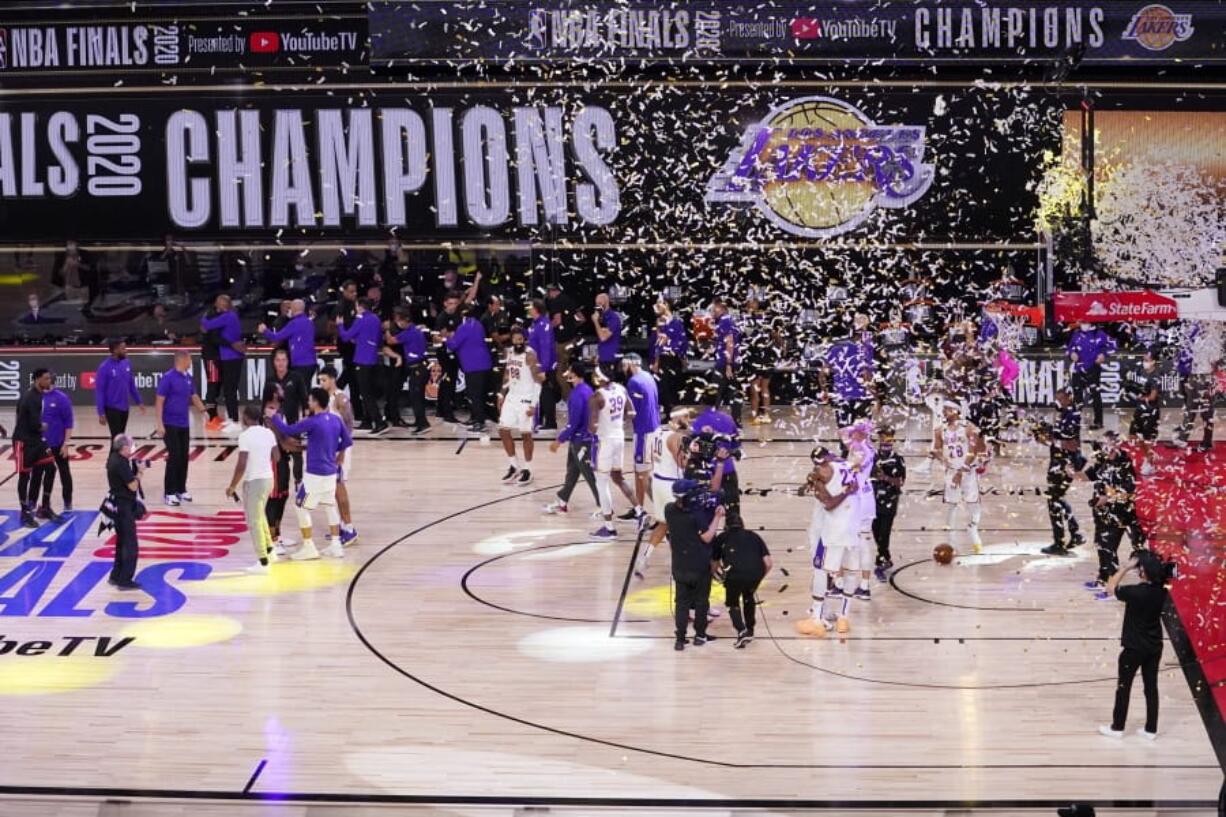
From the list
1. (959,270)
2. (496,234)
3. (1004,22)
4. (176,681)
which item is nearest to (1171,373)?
(959,270)

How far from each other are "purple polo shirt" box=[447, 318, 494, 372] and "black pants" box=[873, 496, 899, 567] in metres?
6.91

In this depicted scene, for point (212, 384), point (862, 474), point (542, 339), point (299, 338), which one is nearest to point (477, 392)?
point (542, 339)

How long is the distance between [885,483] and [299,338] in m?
8.90

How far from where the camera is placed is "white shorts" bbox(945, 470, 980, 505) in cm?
1480

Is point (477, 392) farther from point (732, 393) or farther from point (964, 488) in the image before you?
point (964, 488)

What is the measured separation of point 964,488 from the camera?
1493 cm

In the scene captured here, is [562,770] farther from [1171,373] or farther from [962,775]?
[1171,373]

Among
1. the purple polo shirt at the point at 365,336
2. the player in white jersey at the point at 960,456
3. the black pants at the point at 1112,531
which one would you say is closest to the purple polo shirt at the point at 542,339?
the purple polo shirt at the point at 365,336

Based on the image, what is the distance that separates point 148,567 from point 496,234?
29.9 ft

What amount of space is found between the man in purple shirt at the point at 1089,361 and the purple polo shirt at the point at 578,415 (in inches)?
309

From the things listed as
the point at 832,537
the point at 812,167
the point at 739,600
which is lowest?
the point at 739,600

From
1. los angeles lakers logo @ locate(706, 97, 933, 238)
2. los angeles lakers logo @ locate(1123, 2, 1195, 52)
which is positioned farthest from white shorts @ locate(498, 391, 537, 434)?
los angeles lakers logo @ locate(1123, 2, 1195, 52)

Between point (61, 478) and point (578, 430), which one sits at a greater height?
point (578, 430)

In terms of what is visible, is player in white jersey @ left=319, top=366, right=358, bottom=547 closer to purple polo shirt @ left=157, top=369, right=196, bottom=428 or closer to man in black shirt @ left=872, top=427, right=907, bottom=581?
purple polo shirt @ left=157, top=369, right=196, bottom=428
